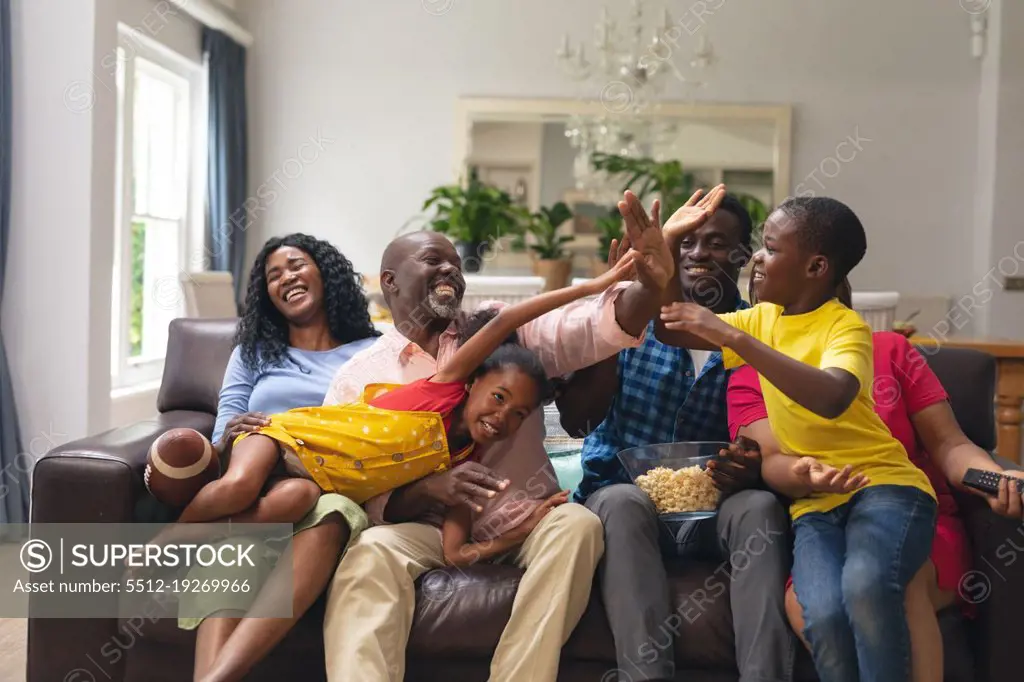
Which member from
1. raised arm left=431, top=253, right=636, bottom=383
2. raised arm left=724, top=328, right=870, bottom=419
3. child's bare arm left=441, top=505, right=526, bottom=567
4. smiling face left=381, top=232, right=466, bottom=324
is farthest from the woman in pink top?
smiling face left=381, top=232, right=466, bottom=324

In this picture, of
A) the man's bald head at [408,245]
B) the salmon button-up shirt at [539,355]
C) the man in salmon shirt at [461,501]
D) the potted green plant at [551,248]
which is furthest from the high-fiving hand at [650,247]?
the potted green plant at [551,248]

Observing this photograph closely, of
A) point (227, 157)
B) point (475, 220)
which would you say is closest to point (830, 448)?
point (475, 220)

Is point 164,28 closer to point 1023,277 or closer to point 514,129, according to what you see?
point 514,129

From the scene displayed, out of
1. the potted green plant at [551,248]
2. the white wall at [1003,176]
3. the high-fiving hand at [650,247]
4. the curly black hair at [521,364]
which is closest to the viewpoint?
the high-fiving hand at [650,247]

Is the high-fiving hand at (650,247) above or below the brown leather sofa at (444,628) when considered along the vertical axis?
above

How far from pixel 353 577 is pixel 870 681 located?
882 mm

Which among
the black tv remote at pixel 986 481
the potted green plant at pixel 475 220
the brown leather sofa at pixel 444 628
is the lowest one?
the brown leather sofa at pixel 444 628

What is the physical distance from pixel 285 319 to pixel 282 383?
270 millimetres

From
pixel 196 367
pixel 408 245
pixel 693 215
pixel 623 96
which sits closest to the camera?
pixel 693 215

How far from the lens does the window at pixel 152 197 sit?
192 inches

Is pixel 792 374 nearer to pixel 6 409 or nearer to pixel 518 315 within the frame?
pixel 518 315

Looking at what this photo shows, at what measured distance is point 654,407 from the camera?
2135 mm

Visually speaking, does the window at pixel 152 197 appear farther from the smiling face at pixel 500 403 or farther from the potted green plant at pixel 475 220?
the smiling face at pixel 500 403

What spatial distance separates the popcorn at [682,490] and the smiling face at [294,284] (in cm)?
102
